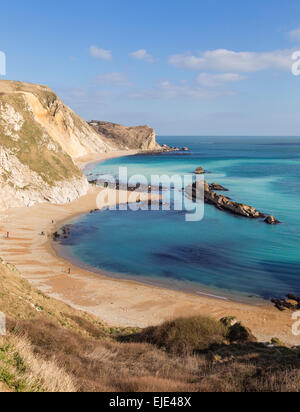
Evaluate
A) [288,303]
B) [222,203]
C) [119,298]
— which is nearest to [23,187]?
[119,298]

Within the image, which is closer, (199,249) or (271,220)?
(199,249)

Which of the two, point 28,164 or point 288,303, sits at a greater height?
point 28,164

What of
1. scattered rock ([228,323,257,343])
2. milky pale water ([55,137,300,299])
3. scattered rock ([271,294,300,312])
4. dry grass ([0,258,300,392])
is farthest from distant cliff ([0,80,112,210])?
scattered rock ([228,323,257,343])

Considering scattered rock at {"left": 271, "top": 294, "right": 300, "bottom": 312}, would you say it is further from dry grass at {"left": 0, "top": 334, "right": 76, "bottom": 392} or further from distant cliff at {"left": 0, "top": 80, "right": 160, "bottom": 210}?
distant cliff at {"left": 0, "top": 80, "right": 160, "bottom": 210}

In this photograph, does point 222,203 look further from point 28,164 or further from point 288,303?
point 28,164

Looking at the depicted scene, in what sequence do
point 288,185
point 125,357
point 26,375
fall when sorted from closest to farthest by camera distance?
1. point 26,375
2. point 125,357
3. point 288,185

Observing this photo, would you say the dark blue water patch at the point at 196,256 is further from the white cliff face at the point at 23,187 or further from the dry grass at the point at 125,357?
the white cliff face at the point at 23,187

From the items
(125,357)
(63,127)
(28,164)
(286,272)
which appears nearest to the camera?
(125,357)

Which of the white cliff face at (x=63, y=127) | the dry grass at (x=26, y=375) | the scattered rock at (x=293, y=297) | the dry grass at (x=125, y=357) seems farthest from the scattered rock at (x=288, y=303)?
the white cliff face at (x=63, y=127)

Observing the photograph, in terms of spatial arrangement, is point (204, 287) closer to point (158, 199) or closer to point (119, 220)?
point (119, 220)
